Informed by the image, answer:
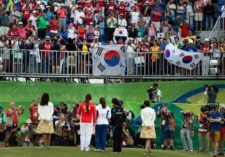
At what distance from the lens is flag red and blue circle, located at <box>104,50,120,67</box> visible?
140ft

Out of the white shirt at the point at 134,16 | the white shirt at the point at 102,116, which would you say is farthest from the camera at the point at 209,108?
the white shirt at the point at 134,16

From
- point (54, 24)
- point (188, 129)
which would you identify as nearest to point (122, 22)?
point (54, 24)

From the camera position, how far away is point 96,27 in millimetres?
46594

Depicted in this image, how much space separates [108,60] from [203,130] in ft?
22.0

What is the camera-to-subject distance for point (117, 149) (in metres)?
35.4

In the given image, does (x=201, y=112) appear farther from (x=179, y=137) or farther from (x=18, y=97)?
(x=18, y=97)

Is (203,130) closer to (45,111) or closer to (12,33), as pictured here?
(45,111)

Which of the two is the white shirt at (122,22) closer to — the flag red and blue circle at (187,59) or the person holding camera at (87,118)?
the flag red and blue circle at (187,59)

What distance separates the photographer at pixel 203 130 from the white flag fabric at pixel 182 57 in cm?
523

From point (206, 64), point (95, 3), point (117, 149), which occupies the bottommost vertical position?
point (117, 149)

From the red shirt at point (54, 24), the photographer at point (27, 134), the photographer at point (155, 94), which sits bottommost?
the photographer at point (27, 134)

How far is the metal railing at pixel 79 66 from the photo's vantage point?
42156 millimetres

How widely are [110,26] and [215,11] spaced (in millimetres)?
5100

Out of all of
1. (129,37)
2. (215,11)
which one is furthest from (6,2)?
(215,11)
